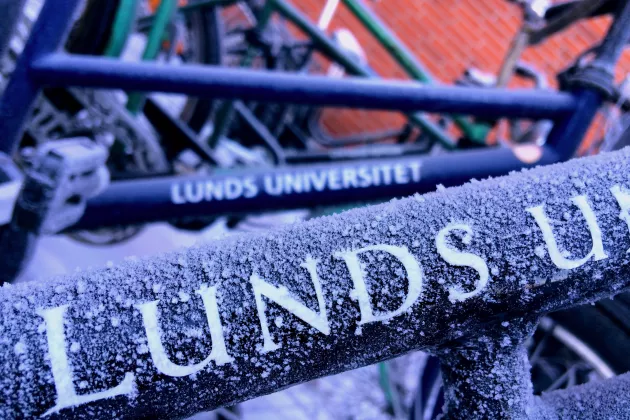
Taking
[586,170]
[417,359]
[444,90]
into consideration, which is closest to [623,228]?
[586,170]

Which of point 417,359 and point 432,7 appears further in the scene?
point 432,7

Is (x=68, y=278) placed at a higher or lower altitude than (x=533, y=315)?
lower

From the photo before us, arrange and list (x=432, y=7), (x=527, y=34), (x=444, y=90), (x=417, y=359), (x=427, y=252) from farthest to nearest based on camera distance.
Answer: (x=432, y=7)
(x=417, y=359)
(x=527, y=34)
(x=444, y=90)
(x=427, y=252)

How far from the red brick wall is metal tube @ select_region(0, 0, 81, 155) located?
2.47m

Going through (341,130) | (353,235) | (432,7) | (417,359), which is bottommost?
(341,130)

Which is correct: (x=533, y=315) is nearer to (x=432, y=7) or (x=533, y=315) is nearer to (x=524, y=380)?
(x=524, y=380)

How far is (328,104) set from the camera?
0.76m

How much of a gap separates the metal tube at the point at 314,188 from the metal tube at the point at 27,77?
16cm

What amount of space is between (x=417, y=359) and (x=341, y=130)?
2426mm

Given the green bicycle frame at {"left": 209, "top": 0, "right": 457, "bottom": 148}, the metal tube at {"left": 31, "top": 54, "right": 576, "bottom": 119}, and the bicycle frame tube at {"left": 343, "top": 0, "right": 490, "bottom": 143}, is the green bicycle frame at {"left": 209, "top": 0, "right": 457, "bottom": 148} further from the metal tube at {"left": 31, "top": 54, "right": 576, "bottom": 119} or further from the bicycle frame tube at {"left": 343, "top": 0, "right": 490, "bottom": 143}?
the metal tube at {"left": 31, "top": 54, "right": 576, "bottom": 119}

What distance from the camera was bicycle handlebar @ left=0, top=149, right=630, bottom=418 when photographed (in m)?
0.19

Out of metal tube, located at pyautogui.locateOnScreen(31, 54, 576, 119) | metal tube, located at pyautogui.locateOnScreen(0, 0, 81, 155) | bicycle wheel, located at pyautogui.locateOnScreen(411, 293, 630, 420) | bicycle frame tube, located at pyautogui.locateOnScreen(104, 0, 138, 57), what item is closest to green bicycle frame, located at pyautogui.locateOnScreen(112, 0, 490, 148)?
bicycle frame tube, located at pyautogui.locateOnScreen(104, 0, 138, 57)

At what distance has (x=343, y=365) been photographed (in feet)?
0.70

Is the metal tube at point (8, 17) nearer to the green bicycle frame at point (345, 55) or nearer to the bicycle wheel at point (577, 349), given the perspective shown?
the green bicycle frame at point (345, 55)
